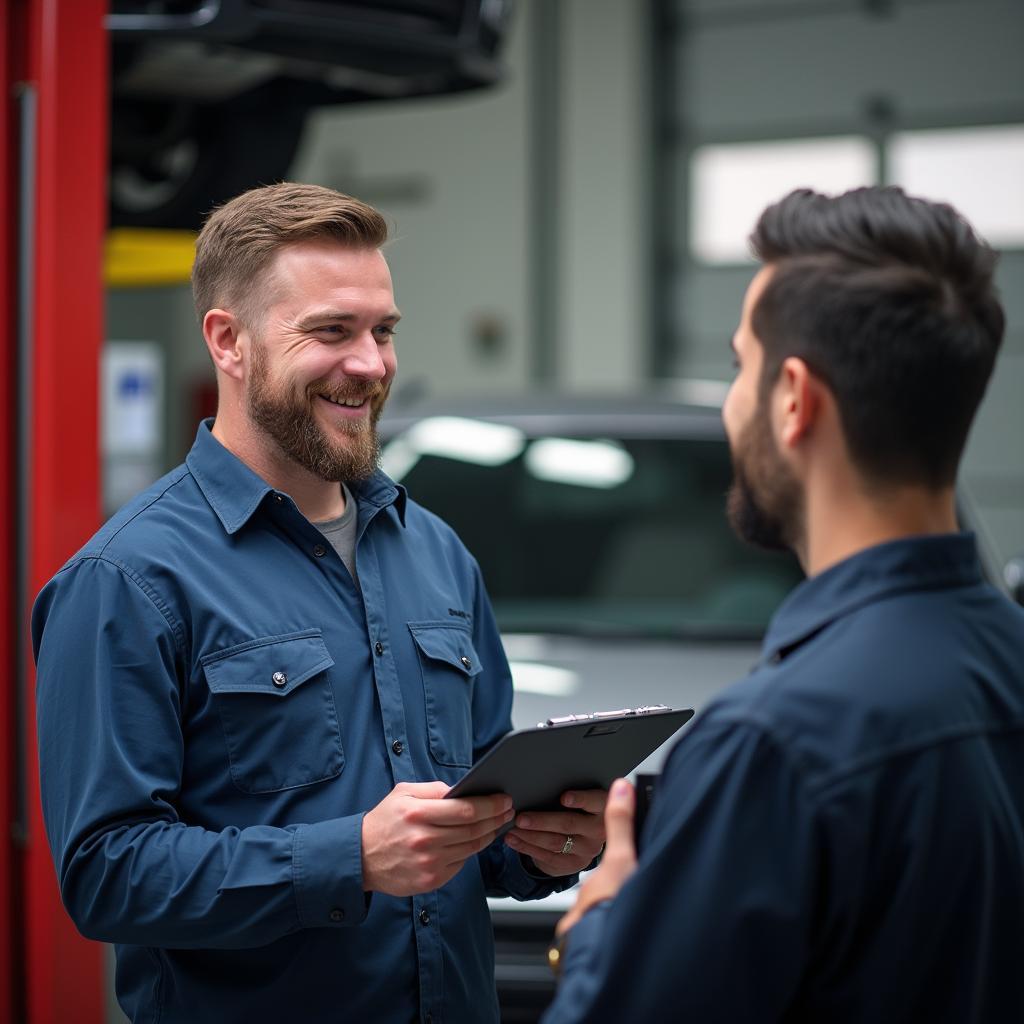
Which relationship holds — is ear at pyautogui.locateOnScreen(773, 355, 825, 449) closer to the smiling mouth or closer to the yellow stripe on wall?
the smiling mouth

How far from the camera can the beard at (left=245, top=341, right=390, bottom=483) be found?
72.5 inches

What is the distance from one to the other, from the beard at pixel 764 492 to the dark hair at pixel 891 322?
5cm

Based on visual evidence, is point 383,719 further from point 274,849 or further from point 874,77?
point 874,77

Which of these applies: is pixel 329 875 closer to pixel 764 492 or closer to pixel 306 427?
pixel 306 427

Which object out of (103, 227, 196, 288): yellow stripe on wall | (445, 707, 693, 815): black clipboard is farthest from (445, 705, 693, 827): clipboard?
(103, 227, 196, 288): yellow stripe on wall

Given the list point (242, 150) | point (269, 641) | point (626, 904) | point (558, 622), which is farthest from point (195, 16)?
point (626, 904)

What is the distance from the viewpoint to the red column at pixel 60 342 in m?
2.65

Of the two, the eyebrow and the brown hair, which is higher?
the brown hair

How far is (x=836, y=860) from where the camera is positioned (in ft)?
3.65

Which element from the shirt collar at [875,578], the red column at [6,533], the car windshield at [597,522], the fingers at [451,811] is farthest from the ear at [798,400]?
the car windshield at [597,522]

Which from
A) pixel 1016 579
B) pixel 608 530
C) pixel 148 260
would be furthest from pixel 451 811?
pixel 148 260

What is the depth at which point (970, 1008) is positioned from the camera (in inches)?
44.8

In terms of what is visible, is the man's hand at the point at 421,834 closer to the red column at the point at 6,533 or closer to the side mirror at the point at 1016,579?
the red column at the point at 6,533

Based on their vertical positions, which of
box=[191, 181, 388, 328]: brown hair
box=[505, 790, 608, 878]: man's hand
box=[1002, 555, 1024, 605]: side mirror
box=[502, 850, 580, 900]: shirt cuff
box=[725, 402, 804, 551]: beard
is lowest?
box=[502, 850, 580, 900]: shirt cuff
